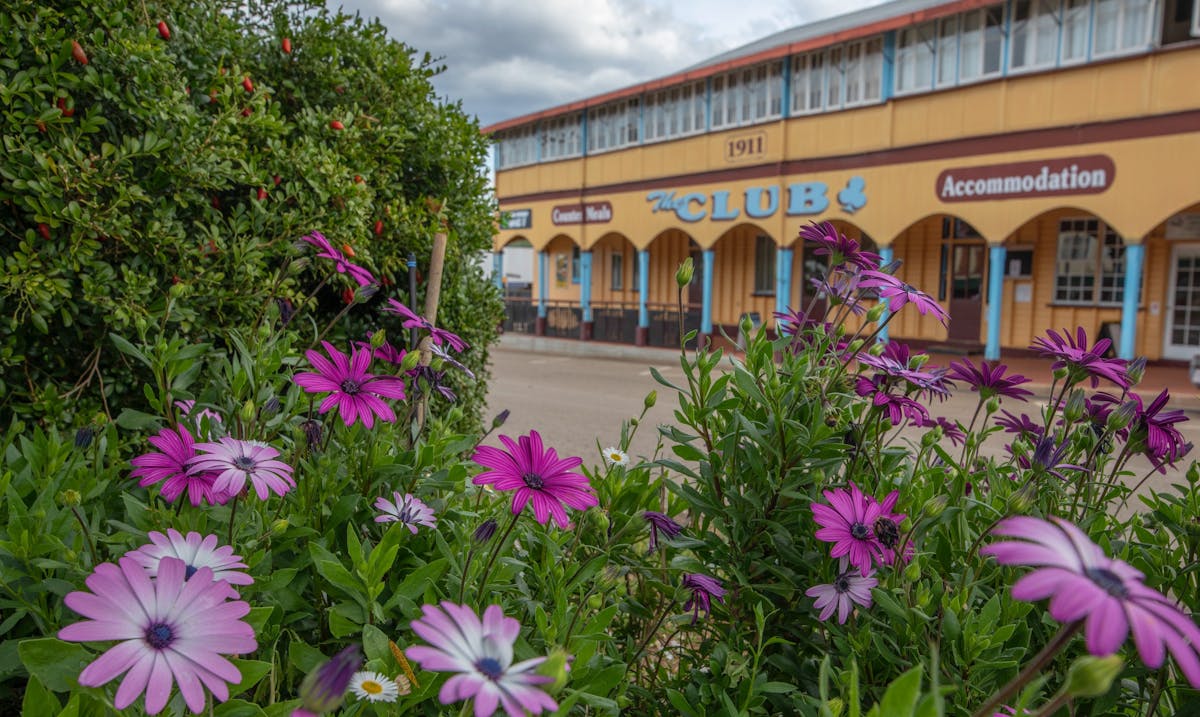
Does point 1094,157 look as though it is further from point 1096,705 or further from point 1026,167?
point 1096,705

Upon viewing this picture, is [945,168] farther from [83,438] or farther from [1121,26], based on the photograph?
[83,438]

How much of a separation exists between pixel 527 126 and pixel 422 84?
18841 mm

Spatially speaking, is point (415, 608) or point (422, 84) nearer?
point (415, 608)

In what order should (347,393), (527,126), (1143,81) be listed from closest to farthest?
(347,393) < (1143,81) < (527,126)

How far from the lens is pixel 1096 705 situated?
1.29 metres

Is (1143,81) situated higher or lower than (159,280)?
higher

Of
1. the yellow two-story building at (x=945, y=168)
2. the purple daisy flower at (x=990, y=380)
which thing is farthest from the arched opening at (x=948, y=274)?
the purple daisy flower at (x=990, y=380)

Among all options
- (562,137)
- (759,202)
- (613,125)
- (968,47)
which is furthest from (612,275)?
(968,47)

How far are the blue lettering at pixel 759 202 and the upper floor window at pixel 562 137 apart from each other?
601 cm

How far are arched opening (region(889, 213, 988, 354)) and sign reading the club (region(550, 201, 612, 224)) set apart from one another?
737 centimetres

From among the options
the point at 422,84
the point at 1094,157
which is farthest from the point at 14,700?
the point at 1094,157

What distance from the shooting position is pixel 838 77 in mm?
14922

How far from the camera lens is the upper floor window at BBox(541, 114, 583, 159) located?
20.6 metres

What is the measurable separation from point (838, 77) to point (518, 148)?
10842mm
